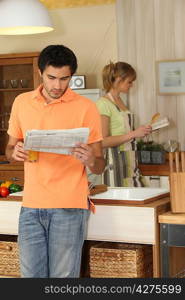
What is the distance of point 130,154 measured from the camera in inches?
211

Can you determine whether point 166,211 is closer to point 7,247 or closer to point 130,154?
point 7,247

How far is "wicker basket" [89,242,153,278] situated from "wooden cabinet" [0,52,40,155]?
12.8 feet

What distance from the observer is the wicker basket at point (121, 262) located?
377 cm

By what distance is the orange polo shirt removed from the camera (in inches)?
126

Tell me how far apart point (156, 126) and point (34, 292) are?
121 inches

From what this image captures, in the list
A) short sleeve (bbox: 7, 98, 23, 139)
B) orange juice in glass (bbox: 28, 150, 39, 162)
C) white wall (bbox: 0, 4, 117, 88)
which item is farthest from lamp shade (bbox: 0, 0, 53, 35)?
white wall (bbox: 0, 4, 117, 88)

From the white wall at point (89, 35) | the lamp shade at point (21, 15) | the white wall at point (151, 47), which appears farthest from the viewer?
the white wall at point (89, 35)

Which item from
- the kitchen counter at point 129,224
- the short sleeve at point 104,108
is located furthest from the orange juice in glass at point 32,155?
the short sleeve at point 104,108

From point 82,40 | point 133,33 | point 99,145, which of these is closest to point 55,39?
point 82,40

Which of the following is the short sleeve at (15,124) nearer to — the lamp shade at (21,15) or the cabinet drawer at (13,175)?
the lamp shade at (21,15)

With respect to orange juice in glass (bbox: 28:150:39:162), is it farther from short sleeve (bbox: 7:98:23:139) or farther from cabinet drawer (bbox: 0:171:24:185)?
cabinet drawer (bbox: 0:171:24:185)

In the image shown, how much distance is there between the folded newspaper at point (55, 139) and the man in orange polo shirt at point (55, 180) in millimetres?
40

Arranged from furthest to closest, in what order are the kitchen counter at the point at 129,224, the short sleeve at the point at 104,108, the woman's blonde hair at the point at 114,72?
the woman's blonde hair at the point at 114,72 → the short sleeve at the point at 104,108 → the kitchen counter at the point at 129,224

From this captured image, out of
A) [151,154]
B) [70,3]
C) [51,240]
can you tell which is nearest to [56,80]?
[51,240]
